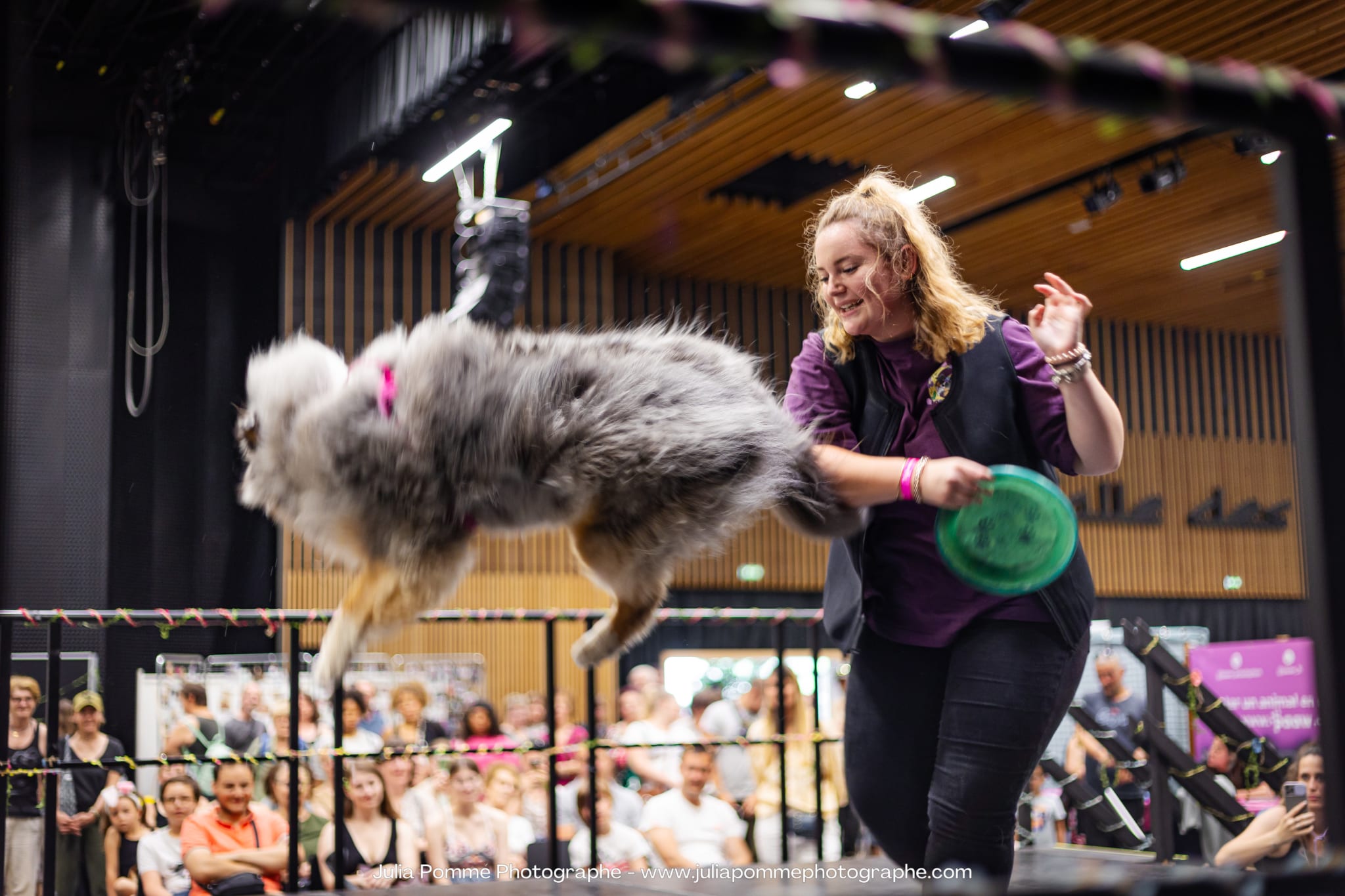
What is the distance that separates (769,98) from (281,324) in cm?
369

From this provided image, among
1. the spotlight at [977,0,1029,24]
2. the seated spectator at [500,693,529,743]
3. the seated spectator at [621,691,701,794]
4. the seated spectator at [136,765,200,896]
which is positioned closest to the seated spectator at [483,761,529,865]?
the seated spectator at [621,691,701,794]

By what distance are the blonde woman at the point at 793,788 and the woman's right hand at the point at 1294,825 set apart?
1.62m

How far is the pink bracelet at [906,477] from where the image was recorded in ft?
5.09

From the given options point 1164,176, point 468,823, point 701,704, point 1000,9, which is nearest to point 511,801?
point 468,823

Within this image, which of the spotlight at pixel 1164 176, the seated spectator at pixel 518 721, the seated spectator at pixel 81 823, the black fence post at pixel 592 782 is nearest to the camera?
the black fence post at pixel 592 782

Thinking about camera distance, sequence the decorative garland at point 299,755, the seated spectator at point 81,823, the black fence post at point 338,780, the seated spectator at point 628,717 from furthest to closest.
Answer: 1. the seated spectator at point 628,717
2. the seated spectator at point 81,823
3. the black fence post at point 338,780
4. the decorative garland at point 299,755

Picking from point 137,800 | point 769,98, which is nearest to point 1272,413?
point 769,98

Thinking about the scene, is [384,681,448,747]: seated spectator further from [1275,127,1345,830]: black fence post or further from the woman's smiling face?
[1275,127,1345,830]: black fence post

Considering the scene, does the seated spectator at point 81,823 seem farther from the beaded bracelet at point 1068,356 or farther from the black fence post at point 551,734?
the beaded bracelet at point 1068,356

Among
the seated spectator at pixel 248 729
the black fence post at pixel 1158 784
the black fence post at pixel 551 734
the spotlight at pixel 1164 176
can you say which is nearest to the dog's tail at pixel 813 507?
the black fence post at pixel 551 734

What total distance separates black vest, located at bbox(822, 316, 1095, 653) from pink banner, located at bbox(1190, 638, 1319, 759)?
12.7ft

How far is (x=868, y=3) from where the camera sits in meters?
0.74

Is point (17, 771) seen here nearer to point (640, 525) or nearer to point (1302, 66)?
point (640, 525)

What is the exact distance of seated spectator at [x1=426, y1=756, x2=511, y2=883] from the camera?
15.1 ft
